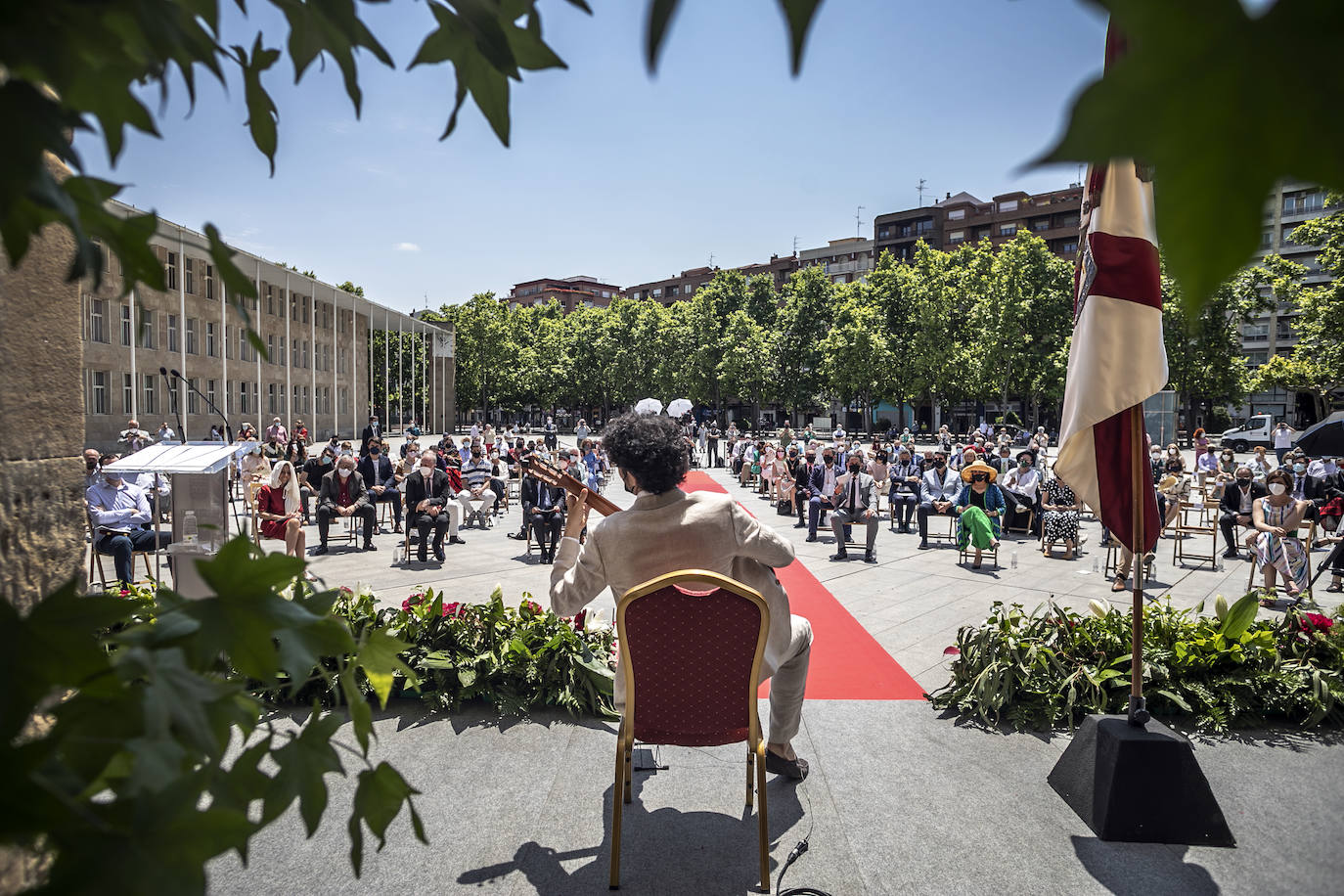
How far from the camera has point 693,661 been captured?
119 inches

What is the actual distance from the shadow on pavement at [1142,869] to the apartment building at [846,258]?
3189 inches

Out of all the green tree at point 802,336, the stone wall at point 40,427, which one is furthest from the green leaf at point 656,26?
the green tree at point 802,336

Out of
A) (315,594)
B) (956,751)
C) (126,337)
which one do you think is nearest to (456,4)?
(315,594)

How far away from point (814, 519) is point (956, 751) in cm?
906

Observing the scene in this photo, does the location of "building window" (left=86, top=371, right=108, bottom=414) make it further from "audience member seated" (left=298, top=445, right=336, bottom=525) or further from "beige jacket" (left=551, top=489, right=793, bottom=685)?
"beige jacket" (left=551, top=489, right=793, bottom=685)

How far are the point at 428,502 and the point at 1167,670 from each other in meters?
9.39

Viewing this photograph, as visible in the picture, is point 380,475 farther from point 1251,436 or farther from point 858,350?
point 1251,436

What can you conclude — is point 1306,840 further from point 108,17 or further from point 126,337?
point 126,337

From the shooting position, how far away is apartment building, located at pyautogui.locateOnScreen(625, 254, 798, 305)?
88000 millimetres

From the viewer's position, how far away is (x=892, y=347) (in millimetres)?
50625

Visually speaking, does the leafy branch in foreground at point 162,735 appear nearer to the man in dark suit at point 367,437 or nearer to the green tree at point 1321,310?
the man in dark suit at point 367,437

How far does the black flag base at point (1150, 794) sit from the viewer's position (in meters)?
3.23

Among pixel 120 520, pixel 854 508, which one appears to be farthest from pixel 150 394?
pixel 854 508

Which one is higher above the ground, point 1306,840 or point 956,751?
point 1306,840
